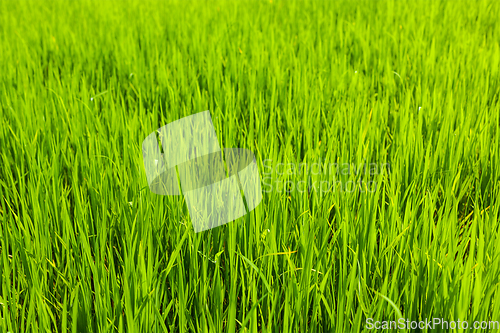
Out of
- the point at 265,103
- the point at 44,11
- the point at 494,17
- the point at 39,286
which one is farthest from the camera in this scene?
the point at 44,11

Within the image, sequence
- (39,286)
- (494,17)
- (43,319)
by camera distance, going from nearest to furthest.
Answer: (43,319), (39,286), (494,17)

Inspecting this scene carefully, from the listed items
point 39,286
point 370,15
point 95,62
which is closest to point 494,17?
point 370,15

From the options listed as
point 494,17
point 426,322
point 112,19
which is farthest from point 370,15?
point 426,322

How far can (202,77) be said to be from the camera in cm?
184

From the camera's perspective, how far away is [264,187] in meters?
1.00

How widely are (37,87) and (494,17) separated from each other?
316cm

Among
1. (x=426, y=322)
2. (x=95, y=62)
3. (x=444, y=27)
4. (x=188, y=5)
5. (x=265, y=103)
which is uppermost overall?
(x=188, y=5)

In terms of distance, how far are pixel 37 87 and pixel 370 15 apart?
242cm

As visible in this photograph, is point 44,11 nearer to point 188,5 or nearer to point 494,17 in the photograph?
point 188,5

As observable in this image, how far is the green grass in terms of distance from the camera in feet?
2.32

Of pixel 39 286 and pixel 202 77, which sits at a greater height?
pixel 202 77

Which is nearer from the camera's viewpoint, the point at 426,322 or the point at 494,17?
the point at 426,322

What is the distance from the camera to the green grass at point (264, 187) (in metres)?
0.71

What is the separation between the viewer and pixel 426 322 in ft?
2.18
